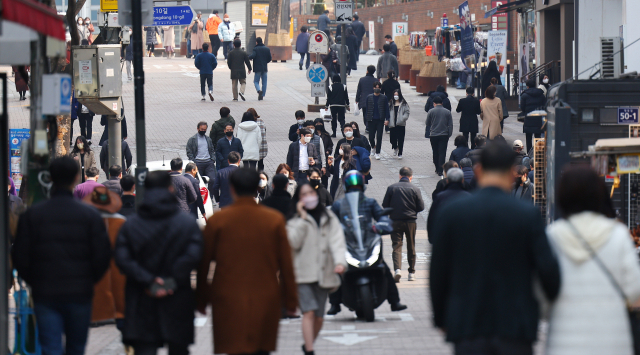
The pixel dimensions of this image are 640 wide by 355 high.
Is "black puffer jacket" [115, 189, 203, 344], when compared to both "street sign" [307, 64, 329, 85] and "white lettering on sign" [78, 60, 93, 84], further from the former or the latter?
"street sign" [307, 64, 329, 85]

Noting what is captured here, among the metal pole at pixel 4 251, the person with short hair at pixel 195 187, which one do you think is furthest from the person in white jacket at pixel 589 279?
the person with short hair at pixel 195 187

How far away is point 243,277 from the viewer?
5469 millimetres

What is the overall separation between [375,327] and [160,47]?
3974cm

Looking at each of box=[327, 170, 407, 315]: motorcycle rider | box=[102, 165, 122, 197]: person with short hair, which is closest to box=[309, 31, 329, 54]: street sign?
box=[102, 165, 122, 197]: person with short hair

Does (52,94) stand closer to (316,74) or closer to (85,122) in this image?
(85,122)

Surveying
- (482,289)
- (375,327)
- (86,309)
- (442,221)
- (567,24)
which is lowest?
(375,327)

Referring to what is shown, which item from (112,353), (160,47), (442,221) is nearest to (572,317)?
(442,221)

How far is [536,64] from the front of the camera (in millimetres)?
29562

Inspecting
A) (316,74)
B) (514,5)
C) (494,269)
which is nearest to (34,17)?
(494,269)

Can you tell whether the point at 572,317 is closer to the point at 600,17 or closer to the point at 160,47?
the point at 600,17

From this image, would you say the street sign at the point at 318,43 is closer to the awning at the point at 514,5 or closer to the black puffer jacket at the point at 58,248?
the awning at the point at 514,5

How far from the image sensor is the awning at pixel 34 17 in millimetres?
5078

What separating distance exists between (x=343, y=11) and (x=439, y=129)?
752 cm

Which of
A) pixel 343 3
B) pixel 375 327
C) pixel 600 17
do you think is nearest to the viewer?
pixel 375 327
